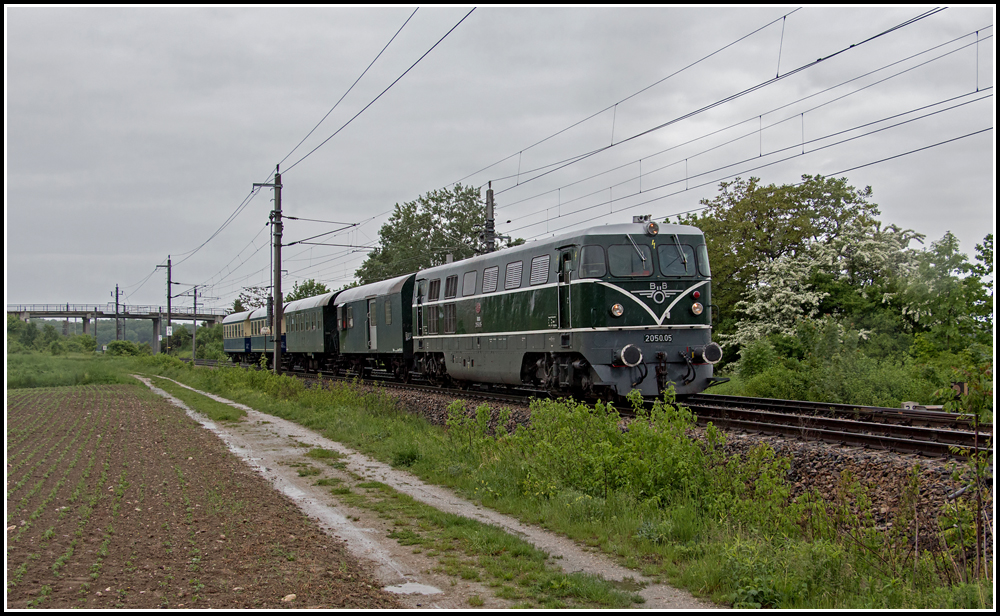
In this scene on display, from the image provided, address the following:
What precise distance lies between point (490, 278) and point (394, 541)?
10.5m

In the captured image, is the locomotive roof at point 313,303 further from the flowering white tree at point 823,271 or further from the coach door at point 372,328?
the flowering white tree at point 823,271

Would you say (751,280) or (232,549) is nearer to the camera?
(232,549)

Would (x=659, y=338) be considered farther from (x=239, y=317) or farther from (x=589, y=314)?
(x=239, y=317)

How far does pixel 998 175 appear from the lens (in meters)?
5.46

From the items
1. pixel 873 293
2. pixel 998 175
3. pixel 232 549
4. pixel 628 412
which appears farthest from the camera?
pixel 873 293

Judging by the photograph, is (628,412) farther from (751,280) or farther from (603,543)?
(751,280)

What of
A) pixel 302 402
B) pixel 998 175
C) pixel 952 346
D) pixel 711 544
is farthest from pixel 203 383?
pixel 998 175

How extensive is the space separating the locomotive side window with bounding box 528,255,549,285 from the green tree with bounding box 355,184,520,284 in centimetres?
3959

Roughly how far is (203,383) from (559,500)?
30915 mm

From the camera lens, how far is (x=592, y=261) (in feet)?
47.5

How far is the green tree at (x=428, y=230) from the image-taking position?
5625 centimetres

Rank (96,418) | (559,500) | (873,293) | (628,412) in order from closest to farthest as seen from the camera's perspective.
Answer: (559,500) → (628,412) → (96,418) → (873,293)

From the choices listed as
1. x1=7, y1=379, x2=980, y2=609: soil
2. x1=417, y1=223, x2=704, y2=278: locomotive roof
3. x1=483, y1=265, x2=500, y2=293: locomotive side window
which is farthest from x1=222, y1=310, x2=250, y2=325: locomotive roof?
x1=417, y1=223, x2=704, y2=278: locomotive roof

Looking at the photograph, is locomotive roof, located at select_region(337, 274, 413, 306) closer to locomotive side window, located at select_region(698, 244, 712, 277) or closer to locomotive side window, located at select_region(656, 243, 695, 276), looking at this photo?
locomotive side window, located at select_region(656, 243, 695, 276)
